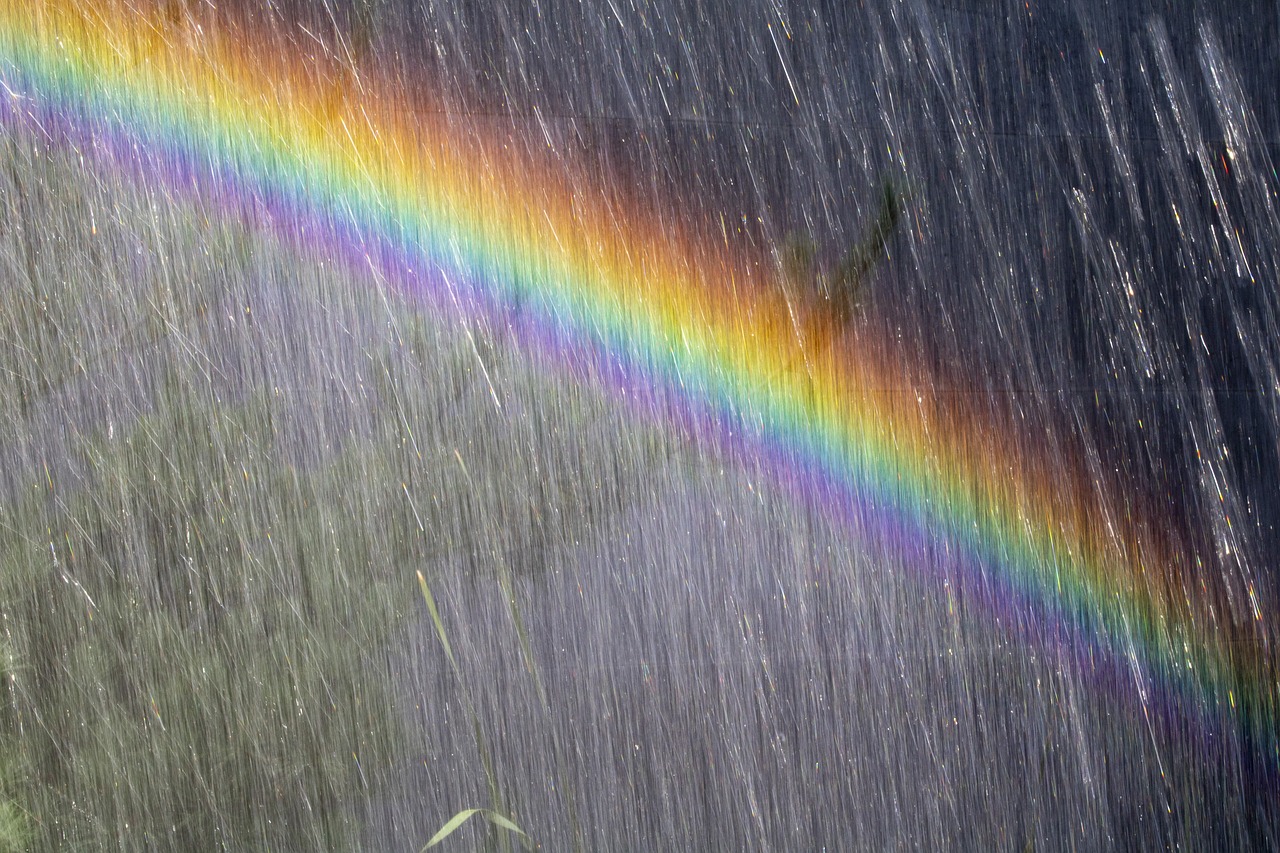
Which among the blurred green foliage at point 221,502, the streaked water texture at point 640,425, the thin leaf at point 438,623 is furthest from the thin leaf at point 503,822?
the thin leaf at point 438,623

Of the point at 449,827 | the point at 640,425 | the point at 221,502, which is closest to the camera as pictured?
the point at 449,827

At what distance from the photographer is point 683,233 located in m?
4.04

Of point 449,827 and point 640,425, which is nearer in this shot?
point 449,827

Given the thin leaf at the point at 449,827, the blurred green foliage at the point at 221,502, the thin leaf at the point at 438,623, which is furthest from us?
the thin leaf at the point at 438,623

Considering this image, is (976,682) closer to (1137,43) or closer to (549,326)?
(549,326)

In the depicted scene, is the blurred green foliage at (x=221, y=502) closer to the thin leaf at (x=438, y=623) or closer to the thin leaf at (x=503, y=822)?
the thin leaf at (x=438, y=623)

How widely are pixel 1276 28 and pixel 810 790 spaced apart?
131 inches

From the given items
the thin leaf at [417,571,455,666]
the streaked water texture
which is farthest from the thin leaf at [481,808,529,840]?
the thin leaf at [417,571,455,666]

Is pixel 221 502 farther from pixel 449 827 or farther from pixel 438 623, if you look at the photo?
pixel 449 827

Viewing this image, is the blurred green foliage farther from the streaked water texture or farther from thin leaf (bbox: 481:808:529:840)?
thin leaf (bbox: 481:808:529:840)

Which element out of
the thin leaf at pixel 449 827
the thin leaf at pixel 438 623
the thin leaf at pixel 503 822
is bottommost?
the thin leaf at pixel 503 822

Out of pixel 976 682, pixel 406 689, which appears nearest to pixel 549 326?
Answer: pixel 406 689

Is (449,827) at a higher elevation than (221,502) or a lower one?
lower

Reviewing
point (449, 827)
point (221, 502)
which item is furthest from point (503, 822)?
point (221, 502)
